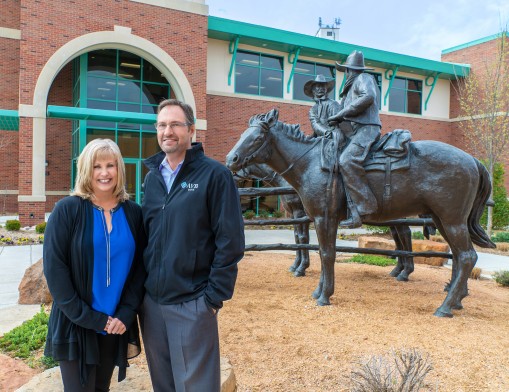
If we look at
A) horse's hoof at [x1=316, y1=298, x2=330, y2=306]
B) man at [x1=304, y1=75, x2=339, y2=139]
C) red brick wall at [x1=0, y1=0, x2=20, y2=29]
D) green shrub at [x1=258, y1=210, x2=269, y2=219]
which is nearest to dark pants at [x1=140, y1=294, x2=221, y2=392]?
horse's hoof at [x1=316, y1=298, x2=330, y2=306]

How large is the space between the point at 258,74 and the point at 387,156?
667 inches

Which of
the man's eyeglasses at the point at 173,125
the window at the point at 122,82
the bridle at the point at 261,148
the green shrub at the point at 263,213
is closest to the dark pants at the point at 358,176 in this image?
the bridle at the point at 261,148

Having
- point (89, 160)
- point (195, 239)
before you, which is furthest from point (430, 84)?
point (89, 160)

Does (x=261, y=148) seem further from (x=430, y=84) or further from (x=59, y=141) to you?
(x=430, y=84)

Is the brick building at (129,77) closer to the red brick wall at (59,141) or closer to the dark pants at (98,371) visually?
the red brick wall at (59,141)

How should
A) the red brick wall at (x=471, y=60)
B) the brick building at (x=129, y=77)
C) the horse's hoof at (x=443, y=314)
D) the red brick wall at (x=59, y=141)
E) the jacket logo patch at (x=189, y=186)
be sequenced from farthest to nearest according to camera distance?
the red brick wall at (x=471, y=60) → the red brick wall at (x=59, y=141) → the brick building at (x=129, y=77) → the horse's hoof at (x=443, y=314) → the jacket logo patch at (x=189, y=186)

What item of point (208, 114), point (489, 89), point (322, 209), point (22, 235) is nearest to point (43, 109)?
point (22, 235)

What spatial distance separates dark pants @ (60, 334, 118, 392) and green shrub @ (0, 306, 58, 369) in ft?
4.58

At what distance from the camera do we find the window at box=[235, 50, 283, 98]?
20.2 meters

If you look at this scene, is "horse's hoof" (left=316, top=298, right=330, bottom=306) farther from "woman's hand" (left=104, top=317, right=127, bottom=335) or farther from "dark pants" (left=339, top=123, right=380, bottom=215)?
"woman's hand" (left=104, top=317, right=127, bottom=335)

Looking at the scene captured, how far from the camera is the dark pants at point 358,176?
184 inches

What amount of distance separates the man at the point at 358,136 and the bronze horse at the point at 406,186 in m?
0.18

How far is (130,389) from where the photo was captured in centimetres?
262

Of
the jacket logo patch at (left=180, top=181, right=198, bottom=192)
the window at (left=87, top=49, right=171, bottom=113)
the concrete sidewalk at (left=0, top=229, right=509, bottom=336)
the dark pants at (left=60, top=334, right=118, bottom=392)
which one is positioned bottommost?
the concrete sidewalk at (left=0, top=229, right=509, bottom=336)
